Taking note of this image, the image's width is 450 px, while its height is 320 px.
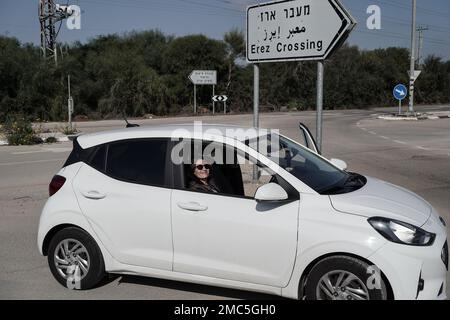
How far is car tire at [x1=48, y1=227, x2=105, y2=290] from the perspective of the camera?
4738mm

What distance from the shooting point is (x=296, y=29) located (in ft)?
27.1

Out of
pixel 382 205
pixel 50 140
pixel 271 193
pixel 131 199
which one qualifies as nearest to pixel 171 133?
pixel 131 199

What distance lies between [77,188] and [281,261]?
6.54 ft

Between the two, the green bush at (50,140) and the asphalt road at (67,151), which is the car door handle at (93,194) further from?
the green bush at (50,140)

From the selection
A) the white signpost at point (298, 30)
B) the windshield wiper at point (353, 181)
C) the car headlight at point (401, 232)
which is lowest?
the car headlight at point (401, 232)

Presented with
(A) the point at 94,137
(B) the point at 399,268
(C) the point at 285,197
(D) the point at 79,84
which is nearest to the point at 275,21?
(A) the point at 94,137

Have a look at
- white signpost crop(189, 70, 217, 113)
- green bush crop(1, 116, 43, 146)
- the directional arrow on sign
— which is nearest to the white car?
green bush crop(1, 116, 43, 146)

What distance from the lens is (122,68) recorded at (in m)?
43.4

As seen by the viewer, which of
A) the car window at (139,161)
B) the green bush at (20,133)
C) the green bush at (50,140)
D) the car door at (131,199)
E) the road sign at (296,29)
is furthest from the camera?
the green bush at (50,140)

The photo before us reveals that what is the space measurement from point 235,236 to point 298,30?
497 centimetres

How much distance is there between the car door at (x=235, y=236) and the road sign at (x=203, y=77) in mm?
39772

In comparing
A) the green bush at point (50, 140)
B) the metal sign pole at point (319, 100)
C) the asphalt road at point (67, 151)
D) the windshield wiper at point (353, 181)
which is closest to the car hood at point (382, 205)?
the windshield wiper at point (353, 181)

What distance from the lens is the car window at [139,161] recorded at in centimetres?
457
